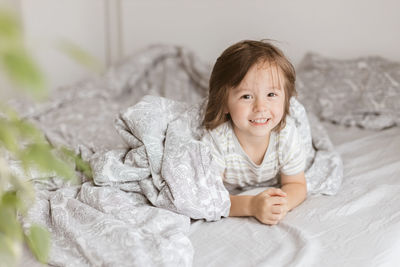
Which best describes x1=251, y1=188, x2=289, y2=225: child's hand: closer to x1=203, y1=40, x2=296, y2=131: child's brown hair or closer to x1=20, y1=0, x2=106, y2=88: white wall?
x1=203, y1=40, x2=296, y2=131: child's brown hair

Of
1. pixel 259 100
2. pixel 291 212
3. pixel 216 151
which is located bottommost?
pixel 291 212

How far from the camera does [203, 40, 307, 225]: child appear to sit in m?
1.27

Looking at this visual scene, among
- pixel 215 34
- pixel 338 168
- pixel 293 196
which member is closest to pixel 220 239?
pixel 293 196

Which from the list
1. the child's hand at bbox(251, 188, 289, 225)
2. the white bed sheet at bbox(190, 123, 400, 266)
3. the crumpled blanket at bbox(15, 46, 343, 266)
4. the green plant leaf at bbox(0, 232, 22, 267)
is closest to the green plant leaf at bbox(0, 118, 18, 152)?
the green plant leaf at bbox(0, 232, 22, 267)

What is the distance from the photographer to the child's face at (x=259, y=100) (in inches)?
49.9

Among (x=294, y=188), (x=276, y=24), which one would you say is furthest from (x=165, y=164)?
(x=276, y=24)

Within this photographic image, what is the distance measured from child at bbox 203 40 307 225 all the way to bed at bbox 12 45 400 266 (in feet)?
0.13

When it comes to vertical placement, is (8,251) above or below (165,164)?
above

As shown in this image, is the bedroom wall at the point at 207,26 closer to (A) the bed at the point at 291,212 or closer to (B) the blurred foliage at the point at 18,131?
(A) the bed at the point at 291,212

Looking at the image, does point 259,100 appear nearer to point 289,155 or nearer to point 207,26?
point 289,155

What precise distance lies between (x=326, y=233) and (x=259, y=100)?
332 mm

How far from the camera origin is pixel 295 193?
1325 millimetres

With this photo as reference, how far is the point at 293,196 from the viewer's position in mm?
1312

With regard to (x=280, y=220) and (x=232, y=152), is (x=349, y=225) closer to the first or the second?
(x=280, y=220)
